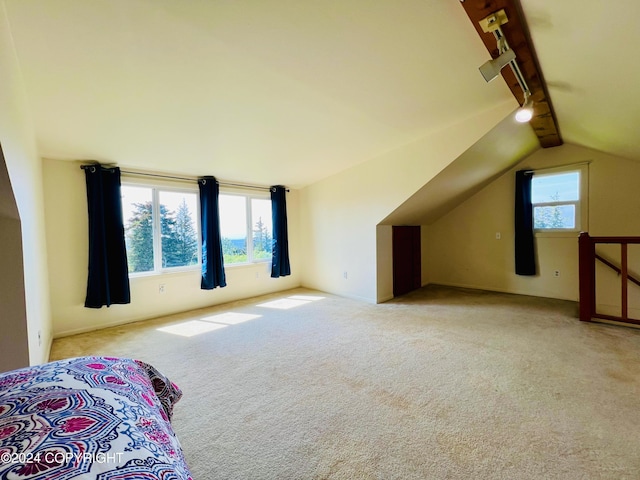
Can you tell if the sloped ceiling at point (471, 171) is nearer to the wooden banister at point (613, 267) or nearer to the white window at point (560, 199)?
the white window at point (560, 199)

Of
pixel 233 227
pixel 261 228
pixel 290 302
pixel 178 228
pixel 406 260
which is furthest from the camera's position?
pixel 261 228

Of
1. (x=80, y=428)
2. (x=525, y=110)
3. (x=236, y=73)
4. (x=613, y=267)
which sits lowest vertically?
(x=613, y=267)

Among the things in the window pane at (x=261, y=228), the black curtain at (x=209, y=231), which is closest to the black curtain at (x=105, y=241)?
the black curtain at (x=209, y=231)

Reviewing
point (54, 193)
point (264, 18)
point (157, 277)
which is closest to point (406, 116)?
point (264, 18)

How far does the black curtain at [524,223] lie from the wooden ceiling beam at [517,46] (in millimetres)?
1524

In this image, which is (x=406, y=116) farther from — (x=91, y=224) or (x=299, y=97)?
(x=91, y=224)

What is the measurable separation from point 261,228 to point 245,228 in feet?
1.11

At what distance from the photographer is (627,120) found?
101 inches

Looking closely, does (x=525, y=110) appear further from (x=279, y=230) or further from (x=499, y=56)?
(x=279, y=230)

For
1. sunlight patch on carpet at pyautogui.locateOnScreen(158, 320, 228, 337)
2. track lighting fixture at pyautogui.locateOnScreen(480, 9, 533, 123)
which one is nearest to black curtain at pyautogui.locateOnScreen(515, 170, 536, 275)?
track lighting fixture at pyautogui.locateOnScreen(480, 9, 533, 123)

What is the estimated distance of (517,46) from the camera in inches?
74.2

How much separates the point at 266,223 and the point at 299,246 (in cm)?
84

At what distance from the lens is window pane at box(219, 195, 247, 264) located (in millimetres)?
4602

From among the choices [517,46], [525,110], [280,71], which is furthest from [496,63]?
[280,71]
